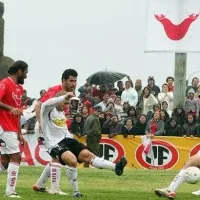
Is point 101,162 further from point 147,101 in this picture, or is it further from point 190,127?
point 147,101

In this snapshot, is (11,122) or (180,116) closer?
(11,122)

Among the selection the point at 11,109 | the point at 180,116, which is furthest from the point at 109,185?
the point at 180,116

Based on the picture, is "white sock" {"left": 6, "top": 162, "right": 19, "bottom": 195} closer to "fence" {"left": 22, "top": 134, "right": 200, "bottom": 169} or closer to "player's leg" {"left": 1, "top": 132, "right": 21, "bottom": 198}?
"player's leg" {"left": 1, "top": 132, "right": 21, "bottom": 198}

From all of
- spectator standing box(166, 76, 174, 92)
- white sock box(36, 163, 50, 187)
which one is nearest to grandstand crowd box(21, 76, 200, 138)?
spectator standing box(166, 76, 174, 92)

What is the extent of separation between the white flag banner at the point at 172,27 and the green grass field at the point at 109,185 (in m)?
11.6

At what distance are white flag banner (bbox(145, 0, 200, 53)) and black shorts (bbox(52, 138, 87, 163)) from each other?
69.4 feet

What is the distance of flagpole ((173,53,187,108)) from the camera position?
Answer: 40.9 metres

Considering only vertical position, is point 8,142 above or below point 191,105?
above

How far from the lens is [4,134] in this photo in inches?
797

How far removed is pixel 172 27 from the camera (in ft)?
139

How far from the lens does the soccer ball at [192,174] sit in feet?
63.7

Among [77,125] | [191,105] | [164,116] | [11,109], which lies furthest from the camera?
[191,105]

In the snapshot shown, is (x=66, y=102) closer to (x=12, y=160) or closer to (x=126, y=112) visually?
(x=12, y=160)

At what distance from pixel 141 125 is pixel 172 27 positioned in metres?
8.09
